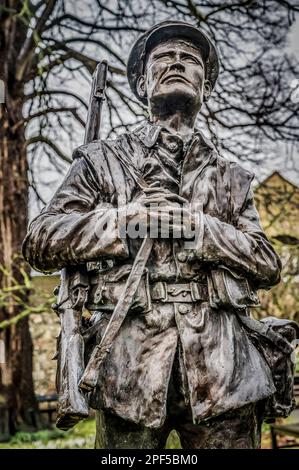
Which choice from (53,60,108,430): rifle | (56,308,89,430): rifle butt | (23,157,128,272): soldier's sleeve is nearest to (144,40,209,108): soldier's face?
(23,157,128,272): soldier's sleeve

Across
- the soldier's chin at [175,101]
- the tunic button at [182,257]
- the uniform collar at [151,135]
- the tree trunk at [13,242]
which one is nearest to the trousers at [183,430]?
the tunic button at [182,257]

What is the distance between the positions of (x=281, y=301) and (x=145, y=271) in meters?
5.64

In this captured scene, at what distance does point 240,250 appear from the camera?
1.88 meters

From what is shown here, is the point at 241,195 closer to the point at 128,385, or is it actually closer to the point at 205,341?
the point at 205,341

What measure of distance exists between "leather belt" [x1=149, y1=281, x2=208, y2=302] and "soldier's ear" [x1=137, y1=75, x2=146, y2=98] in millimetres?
937

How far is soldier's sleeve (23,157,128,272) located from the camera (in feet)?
5.96

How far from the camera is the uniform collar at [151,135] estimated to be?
7.00 feet

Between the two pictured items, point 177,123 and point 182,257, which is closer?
point 182,257

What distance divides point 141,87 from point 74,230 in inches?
34.5

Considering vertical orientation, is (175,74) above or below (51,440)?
above

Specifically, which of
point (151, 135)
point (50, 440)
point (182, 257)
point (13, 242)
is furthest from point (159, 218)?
point (13, 242)

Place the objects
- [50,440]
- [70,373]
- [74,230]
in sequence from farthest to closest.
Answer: [50,440] → [74,230] → [70,373]

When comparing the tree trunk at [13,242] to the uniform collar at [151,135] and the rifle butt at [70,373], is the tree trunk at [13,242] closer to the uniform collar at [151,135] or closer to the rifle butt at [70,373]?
the uniform collar at [151,135]

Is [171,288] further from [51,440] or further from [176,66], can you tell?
[51,440]
